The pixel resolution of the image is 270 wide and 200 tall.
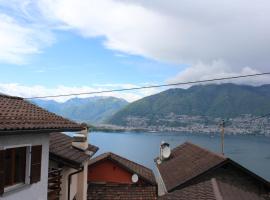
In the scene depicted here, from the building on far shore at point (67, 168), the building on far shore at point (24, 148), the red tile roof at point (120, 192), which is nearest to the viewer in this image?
the building on far shore at point (24, 148)

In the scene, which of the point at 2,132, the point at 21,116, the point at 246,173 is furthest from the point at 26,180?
the point at 246,173

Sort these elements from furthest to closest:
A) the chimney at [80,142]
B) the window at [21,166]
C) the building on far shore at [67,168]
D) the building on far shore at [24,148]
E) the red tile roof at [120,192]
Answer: the red tile roof at [120,192] → the chimney at [80,142] → the building on far shore at [67,168] → the window at [21,166] → the building on far shore at [24,148]

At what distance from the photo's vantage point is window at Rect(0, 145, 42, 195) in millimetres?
9625

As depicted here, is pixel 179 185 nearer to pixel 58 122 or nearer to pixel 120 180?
pixel 120 180

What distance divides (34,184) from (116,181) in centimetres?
1964

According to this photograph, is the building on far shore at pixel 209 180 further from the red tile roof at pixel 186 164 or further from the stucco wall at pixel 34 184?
the stucco wall at pixel 34 184

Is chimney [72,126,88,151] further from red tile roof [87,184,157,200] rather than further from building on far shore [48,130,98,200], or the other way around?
red tile roof [87,184,157,200]

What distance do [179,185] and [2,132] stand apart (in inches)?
636

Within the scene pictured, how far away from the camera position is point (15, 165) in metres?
10.1

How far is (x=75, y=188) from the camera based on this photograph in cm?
1983

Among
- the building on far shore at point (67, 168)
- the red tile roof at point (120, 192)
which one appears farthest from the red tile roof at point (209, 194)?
the red tile roof at point (120, 192)

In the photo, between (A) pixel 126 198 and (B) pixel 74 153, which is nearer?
(B) pixel 74 153

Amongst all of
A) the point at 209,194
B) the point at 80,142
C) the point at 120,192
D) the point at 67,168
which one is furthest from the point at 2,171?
the point at 120,192

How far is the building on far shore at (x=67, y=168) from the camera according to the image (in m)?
13.7
